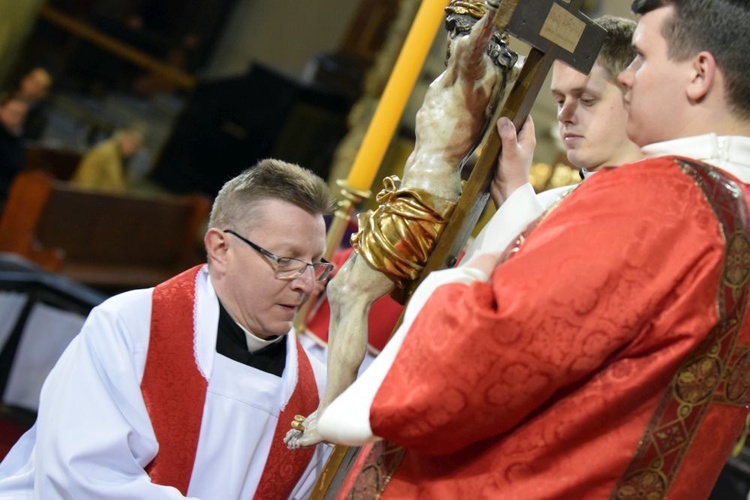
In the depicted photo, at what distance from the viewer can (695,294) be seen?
168 cm

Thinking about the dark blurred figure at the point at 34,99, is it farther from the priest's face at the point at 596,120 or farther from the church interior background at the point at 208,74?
the priest's face at the point at 596,120

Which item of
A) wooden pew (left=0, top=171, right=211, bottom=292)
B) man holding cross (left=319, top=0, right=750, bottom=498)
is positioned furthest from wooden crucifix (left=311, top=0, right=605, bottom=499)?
wooden pew (left=0, top=171, right=211, bottom=292)

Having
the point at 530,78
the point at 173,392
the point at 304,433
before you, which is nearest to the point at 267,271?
the point at 173,392

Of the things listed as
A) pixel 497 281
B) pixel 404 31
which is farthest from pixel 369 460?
pixel 404 31

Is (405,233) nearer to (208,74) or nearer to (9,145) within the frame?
(9,145)

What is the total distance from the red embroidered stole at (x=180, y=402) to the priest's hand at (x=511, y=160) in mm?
738

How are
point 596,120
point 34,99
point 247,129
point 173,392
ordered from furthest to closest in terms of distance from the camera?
point 247,129 < point 34,99 < point 173,392 < point 596,120

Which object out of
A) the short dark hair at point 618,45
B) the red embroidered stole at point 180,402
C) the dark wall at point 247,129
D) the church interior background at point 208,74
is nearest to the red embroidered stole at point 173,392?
the red embroidered stole at point 180,402

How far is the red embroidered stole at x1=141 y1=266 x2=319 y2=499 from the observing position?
2293 millimetres

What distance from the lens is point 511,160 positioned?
6.63 feet

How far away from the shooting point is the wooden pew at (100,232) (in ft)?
22.2

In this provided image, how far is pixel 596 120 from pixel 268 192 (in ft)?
2.53

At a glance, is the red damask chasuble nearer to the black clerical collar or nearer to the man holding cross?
the man holding cross

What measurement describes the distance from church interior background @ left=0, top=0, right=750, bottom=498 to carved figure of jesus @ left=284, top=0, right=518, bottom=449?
21.9 ft
